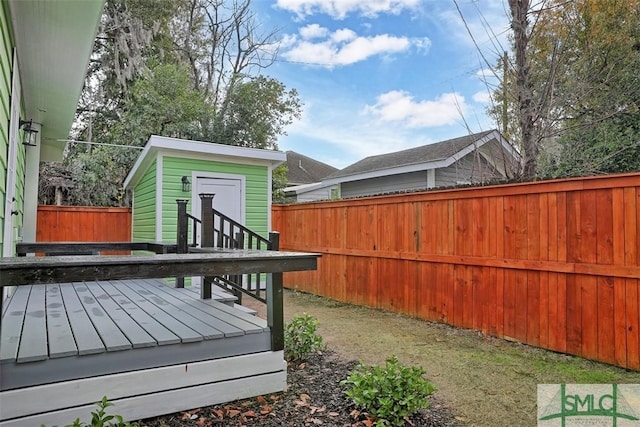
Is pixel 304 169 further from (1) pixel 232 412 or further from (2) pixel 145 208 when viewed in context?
(1) pixel 232 412

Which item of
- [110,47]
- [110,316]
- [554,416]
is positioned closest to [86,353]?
[110,316]

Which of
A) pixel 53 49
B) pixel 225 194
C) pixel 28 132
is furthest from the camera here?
pixel 225 194

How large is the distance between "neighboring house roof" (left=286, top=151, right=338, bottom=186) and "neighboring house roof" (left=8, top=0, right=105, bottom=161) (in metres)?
14.4

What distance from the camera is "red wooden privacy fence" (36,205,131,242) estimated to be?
8.73m

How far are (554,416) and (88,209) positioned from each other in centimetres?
954

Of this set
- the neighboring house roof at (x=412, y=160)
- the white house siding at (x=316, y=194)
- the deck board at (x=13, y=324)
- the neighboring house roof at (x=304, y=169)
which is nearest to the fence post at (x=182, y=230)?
the deck board at (x=13, y=324)

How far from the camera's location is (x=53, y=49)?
3.68 m

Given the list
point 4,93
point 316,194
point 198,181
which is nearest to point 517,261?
point 4,93

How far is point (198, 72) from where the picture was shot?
1709 cm

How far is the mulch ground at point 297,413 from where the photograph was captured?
234 centimetres

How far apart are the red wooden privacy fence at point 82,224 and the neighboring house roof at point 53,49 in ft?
12.7

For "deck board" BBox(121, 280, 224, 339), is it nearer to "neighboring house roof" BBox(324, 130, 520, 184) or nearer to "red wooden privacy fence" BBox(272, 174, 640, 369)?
"red wooden privacy fence" BBox(272, 174, 640, 369)

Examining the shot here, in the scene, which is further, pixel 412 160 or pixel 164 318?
pixel 412 160

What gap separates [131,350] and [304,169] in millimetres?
19708
